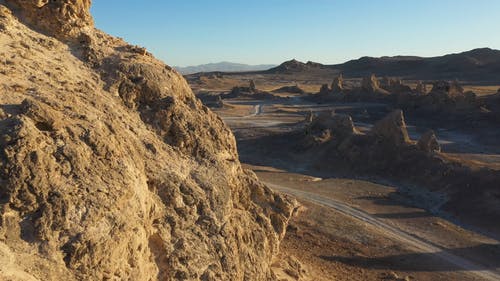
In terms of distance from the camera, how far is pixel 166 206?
11.7 metres

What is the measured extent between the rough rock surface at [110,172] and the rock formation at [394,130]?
2691cm

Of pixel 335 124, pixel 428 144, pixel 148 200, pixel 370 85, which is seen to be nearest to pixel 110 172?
pixel 148 200

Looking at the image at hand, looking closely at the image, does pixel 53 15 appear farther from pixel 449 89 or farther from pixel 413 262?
pixel 449 89

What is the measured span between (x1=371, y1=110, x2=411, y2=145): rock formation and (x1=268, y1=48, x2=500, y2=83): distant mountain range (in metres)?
86.4

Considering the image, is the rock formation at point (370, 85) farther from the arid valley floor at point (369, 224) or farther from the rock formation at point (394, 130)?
the rock formation at point (394, 130)

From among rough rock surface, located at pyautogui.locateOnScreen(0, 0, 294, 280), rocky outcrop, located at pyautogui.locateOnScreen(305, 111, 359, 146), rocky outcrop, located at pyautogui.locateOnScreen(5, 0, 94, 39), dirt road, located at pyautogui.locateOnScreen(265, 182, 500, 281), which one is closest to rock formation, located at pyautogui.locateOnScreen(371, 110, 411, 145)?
rocky outcrop, located at pyautogui.locateOnScreen(305, 111, 359, 146)

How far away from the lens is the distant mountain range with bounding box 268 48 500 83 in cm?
12731

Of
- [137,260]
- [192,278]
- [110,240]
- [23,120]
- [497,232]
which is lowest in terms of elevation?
[497,232]

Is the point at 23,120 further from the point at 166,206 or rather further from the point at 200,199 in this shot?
the point at 200,199

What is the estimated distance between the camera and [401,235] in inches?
1052

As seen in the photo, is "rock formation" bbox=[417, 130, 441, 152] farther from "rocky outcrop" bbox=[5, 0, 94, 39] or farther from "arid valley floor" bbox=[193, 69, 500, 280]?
"rocky outcrop" bbox=[5, 0, 94, 39]

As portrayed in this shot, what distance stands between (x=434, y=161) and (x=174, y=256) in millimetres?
31321

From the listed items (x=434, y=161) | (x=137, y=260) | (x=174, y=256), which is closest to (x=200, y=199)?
(x=174, y=256)

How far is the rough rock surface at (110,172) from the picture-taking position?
839 cm
